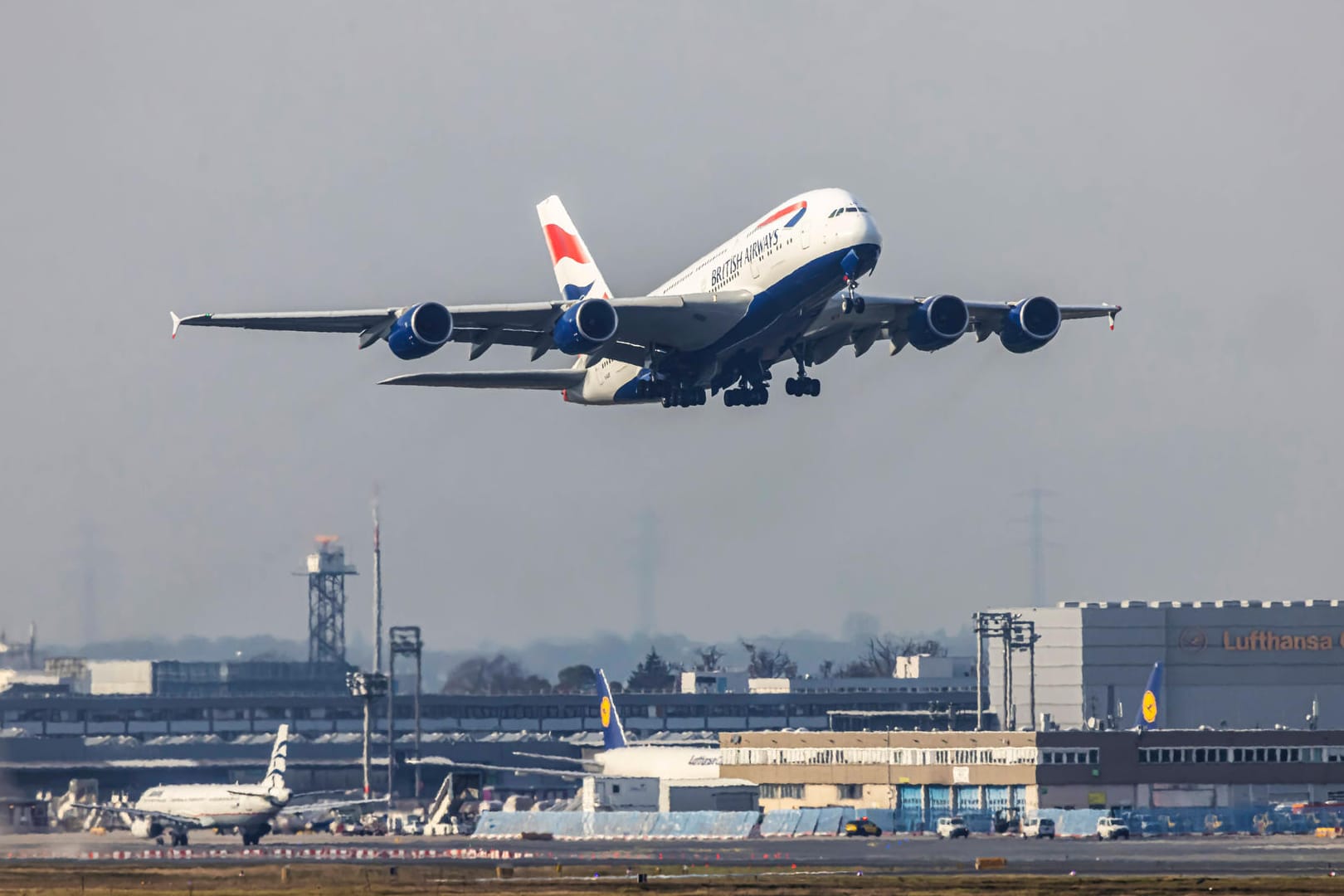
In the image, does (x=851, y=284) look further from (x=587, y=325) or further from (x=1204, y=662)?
(x=1204, y=662)

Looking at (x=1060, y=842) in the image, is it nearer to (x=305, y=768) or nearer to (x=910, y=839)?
(x=910, y=839)

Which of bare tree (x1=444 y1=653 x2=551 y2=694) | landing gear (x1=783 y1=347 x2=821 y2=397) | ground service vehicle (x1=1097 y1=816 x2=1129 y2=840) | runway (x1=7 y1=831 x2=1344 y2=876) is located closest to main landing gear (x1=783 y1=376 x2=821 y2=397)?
landing gear (x1=783 y1=347 x2=821 y2=397)

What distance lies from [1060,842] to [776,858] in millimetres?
17043

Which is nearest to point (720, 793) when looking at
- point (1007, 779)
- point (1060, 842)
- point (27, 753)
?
point (1007, 779)

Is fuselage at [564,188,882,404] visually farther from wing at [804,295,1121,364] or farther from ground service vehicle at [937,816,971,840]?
ground service vehicle at [937,816,971,840]

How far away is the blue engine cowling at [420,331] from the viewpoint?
202 feet

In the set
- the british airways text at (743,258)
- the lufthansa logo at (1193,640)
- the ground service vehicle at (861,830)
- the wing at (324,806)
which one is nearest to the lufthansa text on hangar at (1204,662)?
the lufthansa logo at (1193,640)

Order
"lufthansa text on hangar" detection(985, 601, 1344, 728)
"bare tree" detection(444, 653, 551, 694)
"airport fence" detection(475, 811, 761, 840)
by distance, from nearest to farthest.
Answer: "airport fence" detection(475, 811, 761, 840)
"lufthansa text on hangar" detection(985, 601, 1344, 728)
"bare tree" detection(444, 653, 551, 694)

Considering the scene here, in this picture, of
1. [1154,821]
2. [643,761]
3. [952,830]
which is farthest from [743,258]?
[643,761]

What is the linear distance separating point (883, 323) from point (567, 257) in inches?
788

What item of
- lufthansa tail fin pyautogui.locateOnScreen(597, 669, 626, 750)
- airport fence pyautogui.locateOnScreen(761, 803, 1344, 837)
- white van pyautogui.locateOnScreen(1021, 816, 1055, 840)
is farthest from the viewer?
lufthansa tail fin pyautogui.locateOnScreen(597, 669, 626, 750)

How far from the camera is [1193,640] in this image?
15750cm

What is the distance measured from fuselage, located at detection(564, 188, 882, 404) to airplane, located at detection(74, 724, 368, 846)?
37.7 m

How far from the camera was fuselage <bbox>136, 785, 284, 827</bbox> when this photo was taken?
96188 millimetres
